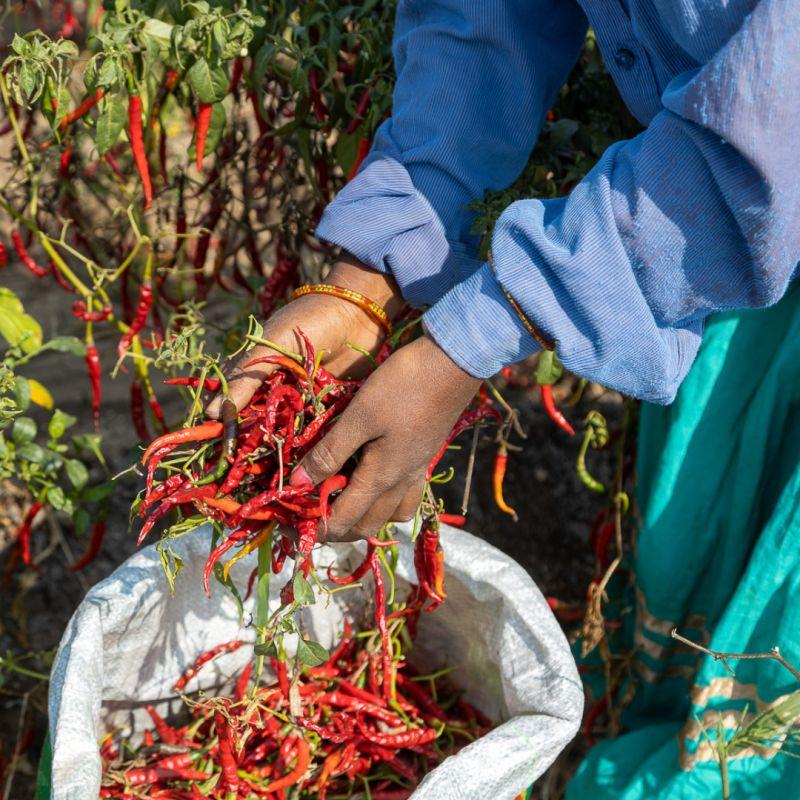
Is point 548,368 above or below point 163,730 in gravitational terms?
above

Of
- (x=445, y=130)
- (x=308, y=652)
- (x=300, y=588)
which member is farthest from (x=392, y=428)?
(x=445, y=130)

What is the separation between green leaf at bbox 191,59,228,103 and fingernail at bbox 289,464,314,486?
62 centimetres

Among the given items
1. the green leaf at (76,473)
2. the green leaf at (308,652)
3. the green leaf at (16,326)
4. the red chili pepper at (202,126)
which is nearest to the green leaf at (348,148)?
the red chili pepper at (202,126)

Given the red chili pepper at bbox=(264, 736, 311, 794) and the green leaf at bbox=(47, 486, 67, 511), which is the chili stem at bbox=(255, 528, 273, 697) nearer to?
the red chili pepper at bbox=(264, 736, 311, 794)

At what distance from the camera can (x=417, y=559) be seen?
1.40m

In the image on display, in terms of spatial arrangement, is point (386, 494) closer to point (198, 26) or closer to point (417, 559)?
point (417, 559)

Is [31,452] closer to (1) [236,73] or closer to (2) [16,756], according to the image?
(2) [16,756]

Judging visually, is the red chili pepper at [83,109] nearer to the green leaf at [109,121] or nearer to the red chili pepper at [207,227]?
the green leaf at [109,121]

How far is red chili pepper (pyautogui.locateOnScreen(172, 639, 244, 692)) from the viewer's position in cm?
158

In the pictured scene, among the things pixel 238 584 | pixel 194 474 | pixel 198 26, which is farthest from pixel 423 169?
pixel 238 584

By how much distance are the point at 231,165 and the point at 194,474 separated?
3.13 ft

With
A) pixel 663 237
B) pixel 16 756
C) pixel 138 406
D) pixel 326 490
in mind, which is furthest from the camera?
pixel 138 406

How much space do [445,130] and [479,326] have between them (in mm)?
376

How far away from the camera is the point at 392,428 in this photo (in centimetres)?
107
